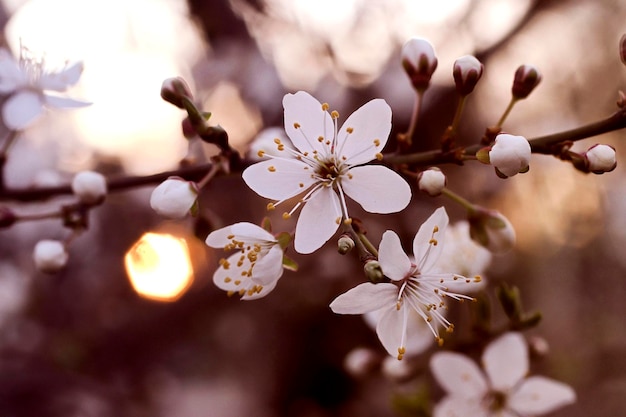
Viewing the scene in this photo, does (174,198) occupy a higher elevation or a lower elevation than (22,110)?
higher

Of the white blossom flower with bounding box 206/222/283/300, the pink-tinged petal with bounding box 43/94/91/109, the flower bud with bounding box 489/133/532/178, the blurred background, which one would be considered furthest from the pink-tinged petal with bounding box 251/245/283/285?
the blurred background

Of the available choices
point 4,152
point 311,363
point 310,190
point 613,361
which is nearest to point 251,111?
point 311,363

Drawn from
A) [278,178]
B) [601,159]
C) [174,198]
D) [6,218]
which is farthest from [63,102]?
[601,159]

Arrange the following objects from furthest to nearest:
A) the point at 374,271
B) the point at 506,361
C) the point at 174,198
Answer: the point at 506,361 < the point at 174,198 < the point at 374,271

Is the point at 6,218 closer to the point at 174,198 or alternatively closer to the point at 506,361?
the point at 174,198

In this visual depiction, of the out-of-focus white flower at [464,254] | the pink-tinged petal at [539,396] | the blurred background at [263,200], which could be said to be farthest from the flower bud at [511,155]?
the blurred background at [263,200]

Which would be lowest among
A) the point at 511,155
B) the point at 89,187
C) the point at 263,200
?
the point at 263,200
